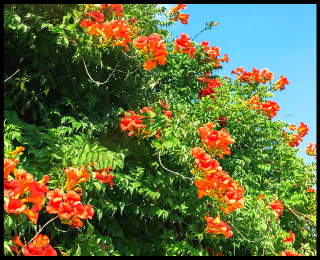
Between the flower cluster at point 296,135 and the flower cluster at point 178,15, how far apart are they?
308 centimetres

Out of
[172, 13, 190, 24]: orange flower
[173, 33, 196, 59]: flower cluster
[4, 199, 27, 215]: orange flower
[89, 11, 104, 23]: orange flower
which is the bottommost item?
[4, 199, 27, 215]: orange flower

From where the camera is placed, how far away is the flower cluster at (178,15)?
456cm

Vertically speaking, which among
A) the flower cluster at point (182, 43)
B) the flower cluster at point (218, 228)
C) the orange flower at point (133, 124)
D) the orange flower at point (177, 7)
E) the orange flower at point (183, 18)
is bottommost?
the flower cluster at point (218, 228)

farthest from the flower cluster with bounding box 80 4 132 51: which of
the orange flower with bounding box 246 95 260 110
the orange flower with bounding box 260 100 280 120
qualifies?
the orange flower with bounding box 260 100 280 120

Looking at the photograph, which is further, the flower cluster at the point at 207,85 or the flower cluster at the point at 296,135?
the flower cluster at the point at 296,135

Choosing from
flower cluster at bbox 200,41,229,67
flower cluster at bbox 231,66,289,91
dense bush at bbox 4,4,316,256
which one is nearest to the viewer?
dense bush at bbox 4,4,316,256

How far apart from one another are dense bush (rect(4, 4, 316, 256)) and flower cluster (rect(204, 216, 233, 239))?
0.03 feet

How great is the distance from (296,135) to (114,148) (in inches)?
160

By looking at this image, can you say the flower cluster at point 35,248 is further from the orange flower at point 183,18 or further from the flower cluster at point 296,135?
the flower cluster at point 296,135

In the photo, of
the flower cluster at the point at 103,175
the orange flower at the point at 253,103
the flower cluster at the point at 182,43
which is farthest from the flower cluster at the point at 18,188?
the orange flower at the point at 253,103

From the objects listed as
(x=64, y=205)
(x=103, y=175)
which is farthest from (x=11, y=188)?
(x=103, y=175)

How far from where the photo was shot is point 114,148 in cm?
354

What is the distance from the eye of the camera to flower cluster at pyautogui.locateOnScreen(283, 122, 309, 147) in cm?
602

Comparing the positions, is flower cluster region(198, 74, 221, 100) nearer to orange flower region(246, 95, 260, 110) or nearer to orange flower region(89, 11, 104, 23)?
orange flower region(246, 95, 260, 110)
